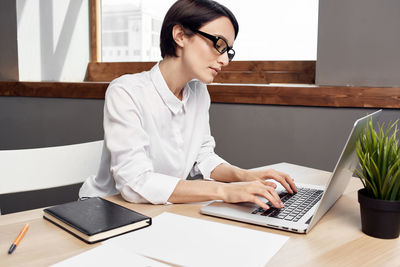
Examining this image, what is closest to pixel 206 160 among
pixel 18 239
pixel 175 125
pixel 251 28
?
pixel 175 125

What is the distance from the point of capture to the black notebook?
760 mm

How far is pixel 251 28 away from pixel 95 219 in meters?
1.62

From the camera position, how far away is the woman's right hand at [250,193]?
918 mm

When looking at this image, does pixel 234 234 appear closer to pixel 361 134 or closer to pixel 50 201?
pixel 361 134

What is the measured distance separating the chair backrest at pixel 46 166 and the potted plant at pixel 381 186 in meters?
0.92

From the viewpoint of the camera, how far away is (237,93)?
6.40ft

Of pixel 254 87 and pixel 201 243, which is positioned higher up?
pixel 254 87

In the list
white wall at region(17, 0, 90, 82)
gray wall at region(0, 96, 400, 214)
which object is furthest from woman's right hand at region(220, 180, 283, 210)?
white wall at region(17, 0, 90, 82)

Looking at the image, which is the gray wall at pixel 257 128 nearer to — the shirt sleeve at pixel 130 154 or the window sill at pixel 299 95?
the window sill at pixel 299 95

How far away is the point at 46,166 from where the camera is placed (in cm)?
127

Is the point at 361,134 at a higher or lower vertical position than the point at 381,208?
higher

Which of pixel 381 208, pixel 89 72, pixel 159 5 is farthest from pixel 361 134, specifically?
pixel 89 72

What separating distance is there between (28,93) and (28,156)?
146 centimetres

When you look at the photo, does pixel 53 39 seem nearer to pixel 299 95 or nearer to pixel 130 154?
pixel 299 95
